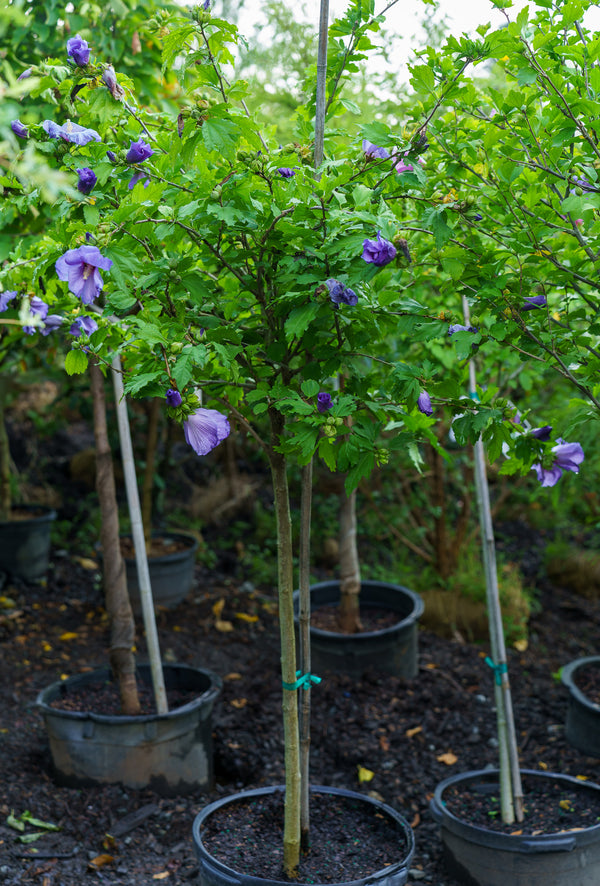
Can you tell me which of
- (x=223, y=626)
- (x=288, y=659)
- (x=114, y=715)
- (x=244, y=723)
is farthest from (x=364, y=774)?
(x=223, y=626)

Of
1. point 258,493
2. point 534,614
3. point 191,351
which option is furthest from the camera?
point 258,493

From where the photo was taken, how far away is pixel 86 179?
146 centimetres

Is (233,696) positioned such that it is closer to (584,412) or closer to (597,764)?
(597,764)

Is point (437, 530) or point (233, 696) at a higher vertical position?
point (437, 530)

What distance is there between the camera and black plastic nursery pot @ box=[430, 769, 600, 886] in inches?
84.9

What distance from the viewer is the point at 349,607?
12.5 ft

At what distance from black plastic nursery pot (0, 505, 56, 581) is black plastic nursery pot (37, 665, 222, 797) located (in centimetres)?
222

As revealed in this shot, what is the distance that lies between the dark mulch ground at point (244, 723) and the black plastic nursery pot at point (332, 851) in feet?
1.13

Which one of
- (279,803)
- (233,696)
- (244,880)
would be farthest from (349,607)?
(244,880)

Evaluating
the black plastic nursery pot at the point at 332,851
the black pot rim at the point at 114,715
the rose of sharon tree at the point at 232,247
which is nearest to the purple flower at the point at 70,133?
the rose of sharon tree at the point at 232,247

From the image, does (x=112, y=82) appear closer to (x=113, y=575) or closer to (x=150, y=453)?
(x=113, y=575)

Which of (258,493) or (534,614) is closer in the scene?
(534,614)

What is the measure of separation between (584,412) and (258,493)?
16.5ft

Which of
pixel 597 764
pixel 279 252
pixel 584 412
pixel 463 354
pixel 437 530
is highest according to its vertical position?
pixel 279 252
